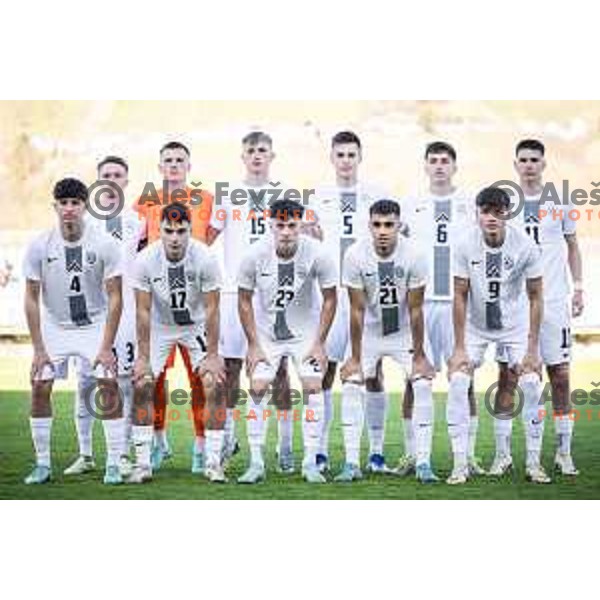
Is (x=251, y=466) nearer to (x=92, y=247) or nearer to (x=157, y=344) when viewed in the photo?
(x=157, y=344)

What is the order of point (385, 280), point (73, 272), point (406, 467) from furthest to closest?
point (406, 467) → point (73, 272) → point (385, 280)

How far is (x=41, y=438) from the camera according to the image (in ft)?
19.7

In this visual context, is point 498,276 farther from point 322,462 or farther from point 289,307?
point 322,462

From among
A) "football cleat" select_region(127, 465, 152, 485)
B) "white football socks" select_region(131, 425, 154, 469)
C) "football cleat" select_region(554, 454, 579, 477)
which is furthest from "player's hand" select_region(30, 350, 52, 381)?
"football cleat" select_region(554, 454, 579, 477)

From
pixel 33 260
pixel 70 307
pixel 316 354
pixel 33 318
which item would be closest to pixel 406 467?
pixel 316 354

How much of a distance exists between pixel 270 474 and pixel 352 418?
1.73 ft

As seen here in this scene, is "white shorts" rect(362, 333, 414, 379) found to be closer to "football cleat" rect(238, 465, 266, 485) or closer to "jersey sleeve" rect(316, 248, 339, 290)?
"jersey sleeve" rect(316, 248, 339, 290)

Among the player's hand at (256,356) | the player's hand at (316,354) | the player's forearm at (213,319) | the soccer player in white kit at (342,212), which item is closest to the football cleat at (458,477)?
the soccer player in white kit at (342,212)

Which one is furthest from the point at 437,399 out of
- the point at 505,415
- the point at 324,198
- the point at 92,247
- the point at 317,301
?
the point at 92,247

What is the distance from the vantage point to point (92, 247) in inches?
235

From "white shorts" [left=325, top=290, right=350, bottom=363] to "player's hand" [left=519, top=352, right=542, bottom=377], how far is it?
0.92 metres

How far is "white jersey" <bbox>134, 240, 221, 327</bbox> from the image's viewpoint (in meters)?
5.89

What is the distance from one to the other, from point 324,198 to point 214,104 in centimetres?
74

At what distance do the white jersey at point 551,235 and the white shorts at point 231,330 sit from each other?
5.00 ft
